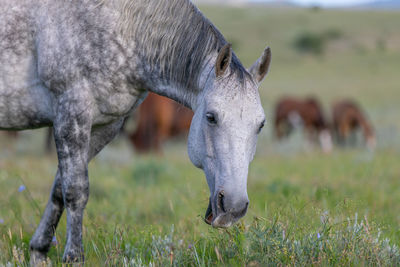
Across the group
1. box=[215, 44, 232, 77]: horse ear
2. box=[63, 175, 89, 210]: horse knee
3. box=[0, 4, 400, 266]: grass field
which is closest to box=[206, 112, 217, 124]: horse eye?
box=[215, 44, 232, 77]: horse ear

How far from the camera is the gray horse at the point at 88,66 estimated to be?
3.66 metres

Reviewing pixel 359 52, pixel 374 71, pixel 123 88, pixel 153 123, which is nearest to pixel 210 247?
pixel 123 88

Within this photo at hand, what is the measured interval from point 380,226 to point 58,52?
2.67m

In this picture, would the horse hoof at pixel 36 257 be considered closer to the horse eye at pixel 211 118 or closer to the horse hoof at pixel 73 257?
the horse hoof at pixel 73 257

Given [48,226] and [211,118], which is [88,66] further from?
[48,226]

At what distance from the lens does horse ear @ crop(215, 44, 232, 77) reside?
3.21 meters

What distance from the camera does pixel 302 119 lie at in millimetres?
19109

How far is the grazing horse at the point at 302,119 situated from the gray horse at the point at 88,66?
15.2 m

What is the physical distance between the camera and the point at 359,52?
53.0 meters

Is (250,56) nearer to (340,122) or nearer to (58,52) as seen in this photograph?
(340,122)

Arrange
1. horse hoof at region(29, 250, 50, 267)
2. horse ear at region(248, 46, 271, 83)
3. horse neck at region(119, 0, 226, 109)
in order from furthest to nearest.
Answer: horse hoof at region(29, 250, 50, 267), horse neck at region(119, 0, 226, 109), horse ear at region(248, 46, 271, 83)

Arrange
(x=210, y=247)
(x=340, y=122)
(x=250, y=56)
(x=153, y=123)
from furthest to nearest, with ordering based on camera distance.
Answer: (x=250, y=56), (x=340, y=122), (x=153, y=123), (x=210, y=247)

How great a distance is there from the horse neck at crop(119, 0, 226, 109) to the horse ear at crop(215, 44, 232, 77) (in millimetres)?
343

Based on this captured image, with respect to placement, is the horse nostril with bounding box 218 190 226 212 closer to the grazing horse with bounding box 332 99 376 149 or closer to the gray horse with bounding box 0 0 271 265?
the gray horse with bounding box 0 0 271 265
